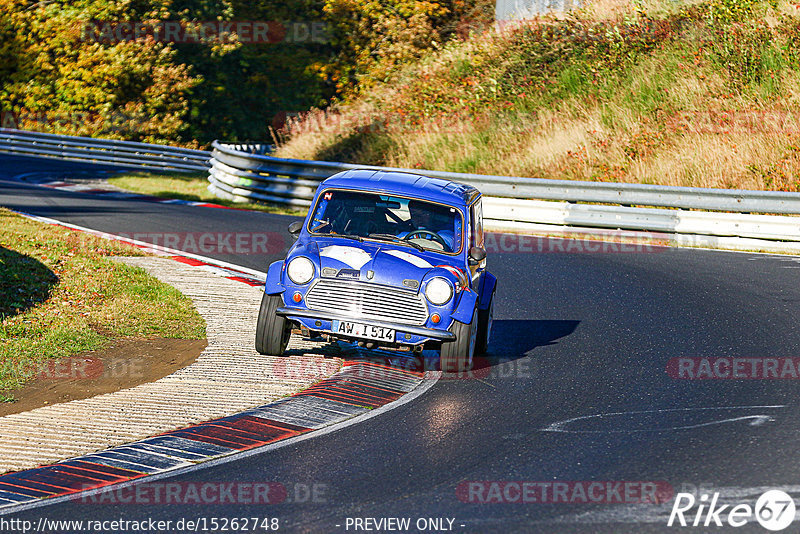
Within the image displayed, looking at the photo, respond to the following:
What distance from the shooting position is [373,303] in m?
9.05

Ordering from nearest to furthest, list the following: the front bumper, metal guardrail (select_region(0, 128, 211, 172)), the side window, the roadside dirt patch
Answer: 1. the roadside dirt patch
2. the front bumper
3. the side window
4. metal guardrail (select_region(0, 128, 211, 172))

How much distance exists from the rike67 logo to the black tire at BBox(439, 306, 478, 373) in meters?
3.36

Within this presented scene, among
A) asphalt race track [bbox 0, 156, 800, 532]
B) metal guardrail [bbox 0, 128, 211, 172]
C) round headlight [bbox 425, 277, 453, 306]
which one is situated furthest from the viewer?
metal guardrail [bbox 0, 128, 211, 172]

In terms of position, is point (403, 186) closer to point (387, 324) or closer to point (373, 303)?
point (373, 303)

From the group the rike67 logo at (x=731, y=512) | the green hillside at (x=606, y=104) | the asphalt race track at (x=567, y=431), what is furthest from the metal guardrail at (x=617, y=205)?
the rike67 logo at (x=731, y=512)

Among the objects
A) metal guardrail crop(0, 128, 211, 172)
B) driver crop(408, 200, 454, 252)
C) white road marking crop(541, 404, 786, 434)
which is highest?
metal guardrail crop(0, 128, 211, 172)

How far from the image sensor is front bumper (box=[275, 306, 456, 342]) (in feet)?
29.3

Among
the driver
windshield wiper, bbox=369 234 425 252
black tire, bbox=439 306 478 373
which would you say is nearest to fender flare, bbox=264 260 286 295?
windshield wiper, bbox=369 234 425 252

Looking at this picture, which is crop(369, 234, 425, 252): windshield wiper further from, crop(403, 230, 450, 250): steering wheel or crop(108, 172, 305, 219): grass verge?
crop(108, 172, 305, 219): grass verge

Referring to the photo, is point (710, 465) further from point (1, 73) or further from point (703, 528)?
point (1, 73)

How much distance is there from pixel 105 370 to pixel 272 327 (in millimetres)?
1498

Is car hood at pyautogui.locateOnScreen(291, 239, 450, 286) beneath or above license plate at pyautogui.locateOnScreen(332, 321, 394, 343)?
above

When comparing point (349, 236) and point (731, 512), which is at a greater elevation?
point (349, 236)

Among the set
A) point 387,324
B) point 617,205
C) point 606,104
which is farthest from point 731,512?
point 606,104
